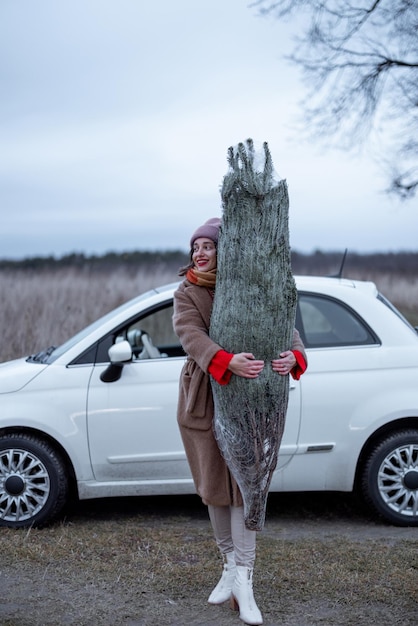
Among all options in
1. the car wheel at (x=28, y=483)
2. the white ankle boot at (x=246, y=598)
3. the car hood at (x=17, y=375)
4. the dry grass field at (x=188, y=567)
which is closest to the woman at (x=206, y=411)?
the white ankle boot at (x=246, y=598)

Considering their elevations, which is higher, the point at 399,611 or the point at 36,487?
the point at 36,487

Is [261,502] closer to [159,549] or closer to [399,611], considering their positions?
[399,611]

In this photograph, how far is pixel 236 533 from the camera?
383cm

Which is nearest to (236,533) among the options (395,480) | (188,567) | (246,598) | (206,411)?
(246,598)

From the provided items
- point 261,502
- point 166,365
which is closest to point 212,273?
point 261,502

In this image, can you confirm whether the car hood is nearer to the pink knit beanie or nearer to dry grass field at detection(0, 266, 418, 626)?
dry grass field at detection(0, 266, 418, 626)

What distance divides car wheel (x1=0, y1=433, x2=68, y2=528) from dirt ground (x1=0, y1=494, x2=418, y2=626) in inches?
5.9

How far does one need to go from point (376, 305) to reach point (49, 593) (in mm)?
2789

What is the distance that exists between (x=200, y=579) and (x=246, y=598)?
66cm

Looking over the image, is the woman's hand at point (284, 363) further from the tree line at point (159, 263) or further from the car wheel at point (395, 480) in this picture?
the tree line at point (159, 263)

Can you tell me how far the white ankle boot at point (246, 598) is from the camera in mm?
3850

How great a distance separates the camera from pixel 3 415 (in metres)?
5.40

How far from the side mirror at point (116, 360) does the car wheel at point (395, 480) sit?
171 cm

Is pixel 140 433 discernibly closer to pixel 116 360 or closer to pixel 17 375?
pixel 116 360
